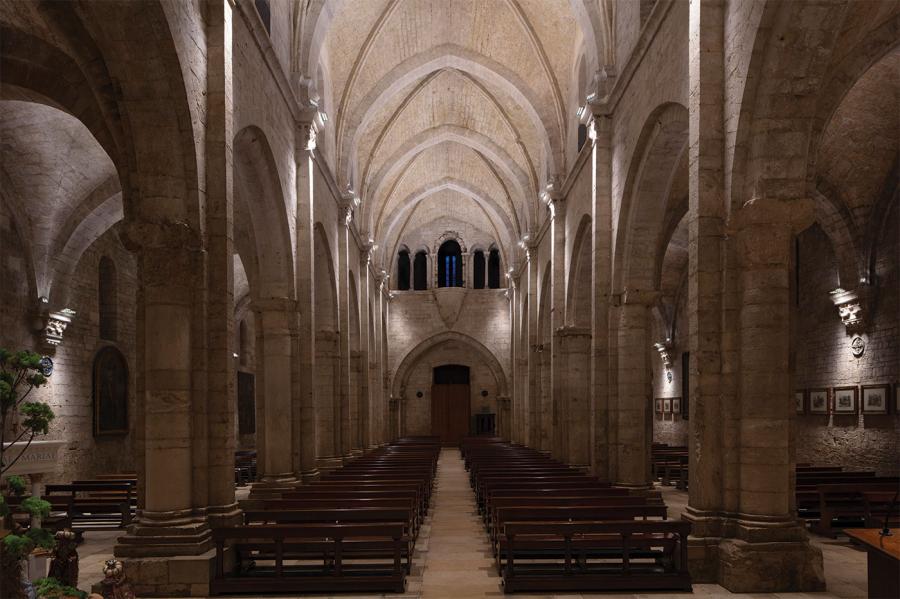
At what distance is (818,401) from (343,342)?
1223 cm

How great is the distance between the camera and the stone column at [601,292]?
14.8 metres

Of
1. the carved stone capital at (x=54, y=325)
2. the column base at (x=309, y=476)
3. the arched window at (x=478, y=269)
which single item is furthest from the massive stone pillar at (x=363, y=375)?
the arched window at (x=478, y=269)

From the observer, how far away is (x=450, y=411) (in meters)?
39.9

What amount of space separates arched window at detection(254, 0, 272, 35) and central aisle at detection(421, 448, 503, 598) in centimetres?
878

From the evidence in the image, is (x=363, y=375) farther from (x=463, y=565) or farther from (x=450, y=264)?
(x=463, y=565)

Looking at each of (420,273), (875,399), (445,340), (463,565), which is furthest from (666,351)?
(463,565)

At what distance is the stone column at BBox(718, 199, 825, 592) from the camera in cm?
793

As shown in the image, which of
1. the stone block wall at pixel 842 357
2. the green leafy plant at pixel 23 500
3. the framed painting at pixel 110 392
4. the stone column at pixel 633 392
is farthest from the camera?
the framed painting at pixel 110 392

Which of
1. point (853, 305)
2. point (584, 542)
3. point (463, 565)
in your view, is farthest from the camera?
point (853, 305)

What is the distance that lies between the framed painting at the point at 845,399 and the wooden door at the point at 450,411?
24844 mm

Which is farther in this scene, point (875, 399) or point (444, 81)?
point (444, 81)

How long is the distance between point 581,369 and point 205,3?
13080mm

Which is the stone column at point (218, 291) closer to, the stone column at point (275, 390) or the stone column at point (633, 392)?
the stone column at point (275, 390)

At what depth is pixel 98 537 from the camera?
12.0m
